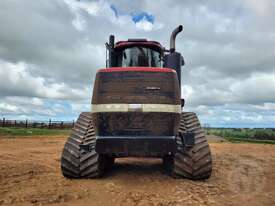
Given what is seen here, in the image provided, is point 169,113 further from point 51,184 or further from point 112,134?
point 51,184

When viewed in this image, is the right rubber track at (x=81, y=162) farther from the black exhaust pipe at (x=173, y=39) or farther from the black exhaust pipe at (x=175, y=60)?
the black exhaust pipe at (x=173, y=39)

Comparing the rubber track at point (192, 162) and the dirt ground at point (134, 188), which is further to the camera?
the rubber track at point (192, 162)

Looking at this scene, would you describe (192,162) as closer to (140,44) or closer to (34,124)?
(140,44)

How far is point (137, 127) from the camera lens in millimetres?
8156

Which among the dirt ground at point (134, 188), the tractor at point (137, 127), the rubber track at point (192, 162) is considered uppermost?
the tractor at point (137, 127)

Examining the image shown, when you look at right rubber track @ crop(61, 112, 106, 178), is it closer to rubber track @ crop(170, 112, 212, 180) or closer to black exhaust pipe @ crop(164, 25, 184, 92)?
rubber track @ crop(170, 112, 212, 180)

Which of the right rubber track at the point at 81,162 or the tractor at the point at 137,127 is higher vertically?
the tractor at the point at 137,127

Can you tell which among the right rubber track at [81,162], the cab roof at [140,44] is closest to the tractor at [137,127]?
the right rubber track at [81,162]

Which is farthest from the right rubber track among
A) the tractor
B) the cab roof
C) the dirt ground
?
the cab roof

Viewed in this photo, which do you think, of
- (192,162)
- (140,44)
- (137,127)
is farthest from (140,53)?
(192,162)

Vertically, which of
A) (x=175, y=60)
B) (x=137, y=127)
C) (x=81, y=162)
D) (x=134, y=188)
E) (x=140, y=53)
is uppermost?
(x=140, y=53)

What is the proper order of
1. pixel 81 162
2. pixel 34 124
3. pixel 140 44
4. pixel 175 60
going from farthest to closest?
1. pixel 34 124
2. pixel 140 44
3. pixel 175 60
4. pixel 81 162

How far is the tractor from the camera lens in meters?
8.07

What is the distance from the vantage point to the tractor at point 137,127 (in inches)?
318
